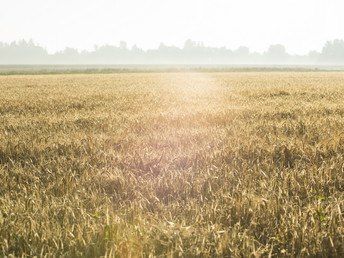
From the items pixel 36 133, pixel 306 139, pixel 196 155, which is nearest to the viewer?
pixel 196 155

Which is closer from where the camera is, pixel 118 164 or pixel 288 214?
pixel 288 214

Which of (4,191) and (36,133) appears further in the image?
(36,133)

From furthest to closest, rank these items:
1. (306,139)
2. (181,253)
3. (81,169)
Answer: (306,139) → (81,169) → (181,253)

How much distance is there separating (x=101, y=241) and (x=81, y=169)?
140 cm

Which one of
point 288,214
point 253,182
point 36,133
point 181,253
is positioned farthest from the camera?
point 36,133

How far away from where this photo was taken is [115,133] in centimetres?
444

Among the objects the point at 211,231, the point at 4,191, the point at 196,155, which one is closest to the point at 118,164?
the point at 196,155

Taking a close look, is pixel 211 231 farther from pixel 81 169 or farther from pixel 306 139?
pixel 306 139

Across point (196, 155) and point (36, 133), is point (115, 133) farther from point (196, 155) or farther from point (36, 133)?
point (196, 155)

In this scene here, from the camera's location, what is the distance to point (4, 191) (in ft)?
8.21

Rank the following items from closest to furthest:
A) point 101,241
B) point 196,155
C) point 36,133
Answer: point 101,241 → point 196,155 → point 36,133

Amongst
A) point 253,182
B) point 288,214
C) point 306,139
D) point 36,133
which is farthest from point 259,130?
point 36,133

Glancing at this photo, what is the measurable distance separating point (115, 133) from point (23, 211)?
248 centimetres

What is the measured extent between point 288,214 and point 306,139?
225 centimetres
